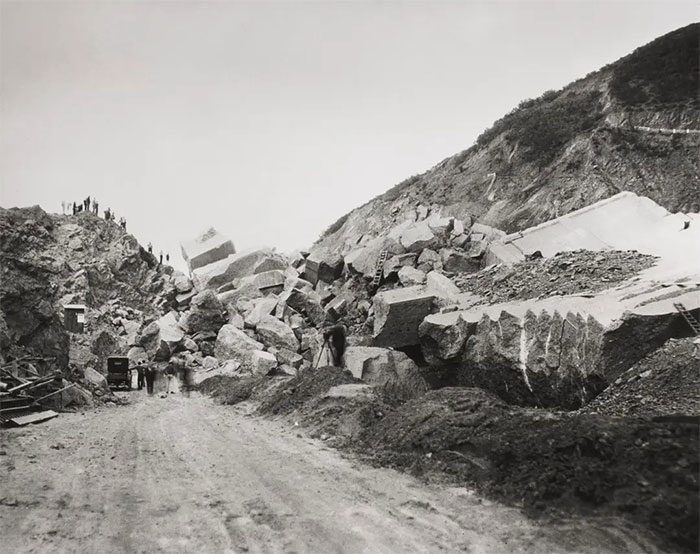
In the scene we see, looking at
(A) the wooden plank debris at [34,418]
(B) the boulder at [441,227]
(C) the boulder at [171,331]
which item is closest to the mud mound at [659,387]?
(A) the wooden plank debris at [34,418]

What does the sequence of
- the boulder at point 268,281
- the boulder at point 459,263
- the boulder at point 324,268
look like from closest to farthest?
the boulder at point 459,263 < the boulder at point 324,268 < the boulder at point 268,281

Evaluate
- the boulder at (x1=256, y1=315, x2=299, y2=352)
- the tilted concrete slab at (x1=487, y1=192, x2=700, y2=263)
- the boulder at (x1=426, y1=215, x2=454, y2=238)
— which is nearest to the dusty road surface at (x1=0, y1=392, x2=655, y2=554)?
the boulder at (x1=256, y1=315, x2=299, y2=352)

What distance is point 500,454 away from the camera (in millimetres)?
4691

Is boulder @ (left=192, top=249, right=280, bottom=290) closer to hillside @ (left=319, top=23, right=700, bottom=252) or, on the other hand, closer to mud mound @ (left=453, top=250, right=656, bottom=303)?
hillside @ (left=319, top=23, right=700, bottom=252)

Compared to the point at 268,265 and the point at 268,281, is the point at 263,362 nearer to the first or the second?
the point at 268,281

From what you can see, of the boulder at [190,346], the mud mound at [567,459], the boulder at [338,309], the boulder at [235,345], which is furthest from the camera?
the boulder at [190,346]

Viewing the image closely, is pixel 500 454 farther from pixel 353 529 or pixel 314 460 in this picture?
pixel 314 460

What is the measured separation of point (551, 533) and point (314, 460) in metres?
3.05

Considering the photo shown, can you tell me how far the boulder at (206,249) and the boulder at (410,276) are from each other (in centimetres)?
1332

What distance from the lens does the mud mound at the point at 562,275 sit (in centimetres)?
912

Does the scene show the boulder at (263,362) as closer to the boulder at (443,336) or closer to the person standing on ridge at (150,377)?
the person standing on ridge at (150,377)

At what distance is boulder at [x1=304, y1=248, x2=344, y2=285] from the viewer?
18.5 meters

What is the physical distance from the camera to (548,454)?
14.2ft

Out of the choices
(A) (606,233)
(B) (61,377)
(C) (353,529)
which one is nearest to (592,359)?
(C) (353,529)
